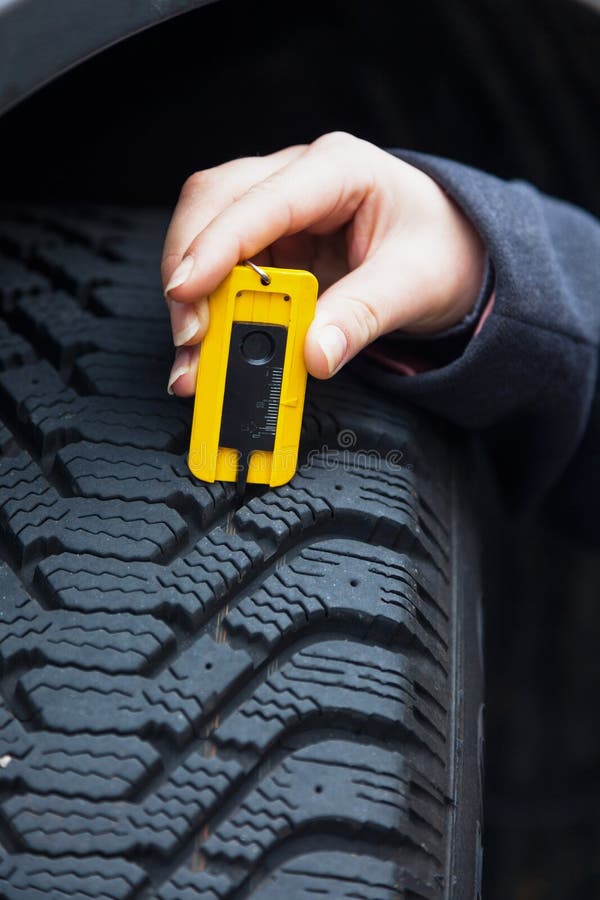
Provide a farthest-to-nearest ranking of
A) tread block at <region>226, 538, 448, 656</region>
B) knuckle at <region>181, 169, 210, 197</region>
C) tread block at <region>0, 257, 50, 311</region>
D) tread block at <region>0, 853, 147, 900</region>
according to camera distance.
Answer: tread block at <region>0, 257, 50, 311</region> < knuckle at <region>181, 169, 210, 197</region> < tread block at <region>226, 538, 448, 656</region> < tread block at <region>0, 853, 147, 900</region>

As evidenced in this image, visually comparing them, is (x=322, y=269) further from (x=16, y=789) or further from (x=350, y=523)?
(x=16, y=789)

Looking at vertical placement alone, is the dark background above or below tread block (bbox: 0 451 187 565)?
above

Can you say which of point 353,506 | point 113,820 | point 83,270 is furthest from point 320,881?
point 83,270

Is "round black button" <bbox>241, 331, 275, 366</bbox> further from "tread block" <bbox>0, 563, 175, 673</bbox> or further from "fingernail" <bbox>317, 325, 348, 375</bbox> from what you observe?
"tread block" <bbox>0, 563, 175, 673</bbox>

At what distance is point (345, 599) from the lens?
625 mm

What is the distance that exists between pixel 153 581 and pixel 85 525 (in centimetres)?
6

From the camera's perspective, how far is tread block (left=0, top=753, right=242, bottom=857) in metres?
0.51

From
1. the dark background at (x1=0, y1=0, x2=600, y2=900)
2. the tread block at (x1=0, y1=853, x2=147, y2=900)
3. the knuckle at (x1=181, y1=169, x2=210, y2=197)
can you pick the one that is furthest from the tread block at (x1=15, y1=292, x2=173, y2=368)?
the tread block at (x1=0, y1=853, x2=147, y2=900)

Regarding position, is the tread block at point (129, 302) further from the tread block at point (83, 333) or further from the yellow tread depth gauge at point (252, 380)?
the yellow tread depth gauge at point (252, 380)

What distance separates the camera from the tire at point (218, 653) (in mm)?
528

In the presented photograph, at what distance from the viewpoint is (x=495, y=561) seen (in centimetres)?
154

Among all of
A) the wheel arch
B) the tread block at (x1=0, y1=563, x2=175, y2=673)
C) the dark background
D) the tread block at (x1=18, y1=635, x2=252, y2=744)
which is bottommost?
the tread block at (x1=18, y1=635, x2=252, y2=744)

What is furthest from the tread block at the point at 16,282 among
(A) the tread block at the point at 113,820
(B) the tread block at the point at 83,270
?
(A) the tread block at the point at 113,820

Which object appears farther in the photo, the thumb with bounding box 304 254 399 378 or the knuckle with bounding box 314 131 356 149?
the knuckle with bounding box 314 131 356 149
